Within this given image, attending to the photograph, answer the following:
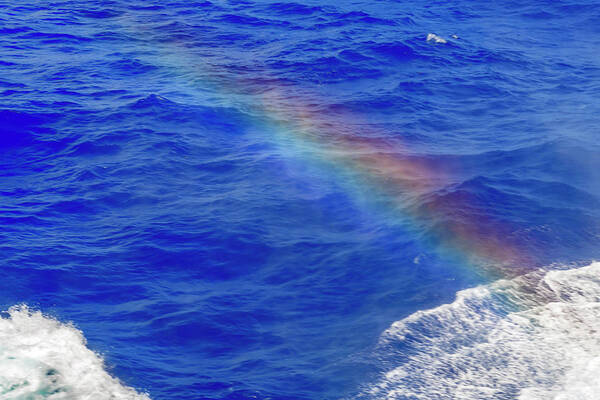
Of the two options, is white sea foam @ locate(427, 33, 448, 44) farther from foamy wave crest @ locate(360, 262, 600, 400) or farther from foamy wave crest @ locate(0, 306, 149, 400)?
foamy wave crest @ locate(0, 306, 149, 400)

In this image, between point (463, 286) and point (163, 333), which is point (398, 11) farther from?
point (163, 333)

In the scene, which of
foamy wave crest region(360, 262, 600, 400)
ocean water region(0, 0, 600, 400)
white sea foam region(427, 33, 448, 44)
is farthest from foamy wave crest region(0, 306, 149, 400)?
white sea foam region(427, 33, 448, 44)

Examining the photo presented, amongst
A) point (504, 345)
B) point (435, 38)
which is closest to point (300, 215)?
point (504, 345)

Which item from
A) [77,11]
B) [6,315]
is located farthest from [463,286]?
[77,11]

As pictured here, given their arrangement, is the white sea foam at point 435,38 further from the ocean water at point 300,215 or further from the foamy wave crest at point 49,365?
the foamy wave crest at point 49,365

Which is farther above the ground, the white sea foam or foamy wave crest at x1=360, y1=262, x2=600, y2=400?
the white sea foam

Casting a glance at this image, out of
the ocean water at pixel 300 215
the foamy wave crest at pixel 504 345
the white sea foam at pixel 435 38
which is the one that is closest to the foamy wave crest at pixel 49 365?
the ocean water at pixel 300 215

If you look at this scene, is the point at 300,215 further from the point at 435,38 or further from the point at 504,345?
the point at 435,38
